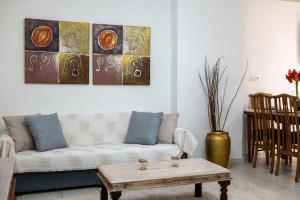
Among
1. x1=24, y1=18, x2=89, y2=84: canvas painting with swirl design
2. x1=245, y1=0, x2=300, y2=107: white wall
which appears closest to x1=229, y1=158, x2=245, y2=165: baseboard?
x1=245, y1=0, x2=300, y2=107: white wall

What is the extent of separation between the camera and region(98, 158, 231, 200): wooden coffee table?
2.67 m

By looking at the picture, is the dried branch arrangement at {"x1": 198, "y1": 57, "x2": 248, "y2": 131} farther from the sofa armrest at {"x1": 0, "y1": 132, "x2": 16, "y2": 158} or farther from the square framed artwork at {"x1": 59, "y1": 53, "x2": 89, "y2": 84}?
the sofa armrest at {"x1": 0, "y1": 132, "x2": 16, "y2": 158}

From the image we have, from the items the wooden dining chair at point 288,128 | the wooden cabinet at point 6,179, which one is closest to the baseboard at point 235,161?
the wooden dining chair at point 288,128

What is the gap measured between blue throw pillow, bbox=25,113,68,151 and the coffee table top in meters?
0.99

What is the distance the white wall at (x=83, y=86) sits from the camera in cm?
420

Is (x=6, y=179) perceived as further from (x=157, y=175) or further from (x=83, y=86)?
(x=83, y=86)

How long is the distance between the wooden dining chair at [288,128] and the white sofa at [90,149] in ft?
3.89

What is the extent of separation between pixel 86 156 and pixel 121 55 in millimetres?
1648

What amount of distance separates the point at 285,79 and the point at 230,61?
140 centimetres

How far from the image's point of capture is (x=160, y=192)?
11.6 ft

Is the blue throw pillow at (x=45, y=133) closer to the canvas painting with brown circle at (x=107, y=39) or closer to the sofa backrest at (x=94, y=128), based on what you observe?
the sofa backrest at (x=94, y=128)

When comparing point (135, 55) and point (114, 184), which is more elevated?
point (135, 55)

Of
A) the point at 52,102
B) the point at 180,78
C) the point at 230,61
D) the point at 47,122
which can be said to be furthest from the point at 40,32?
the point at 230,61

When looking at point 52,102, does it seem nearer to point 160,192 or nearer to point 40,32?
point 40,32
